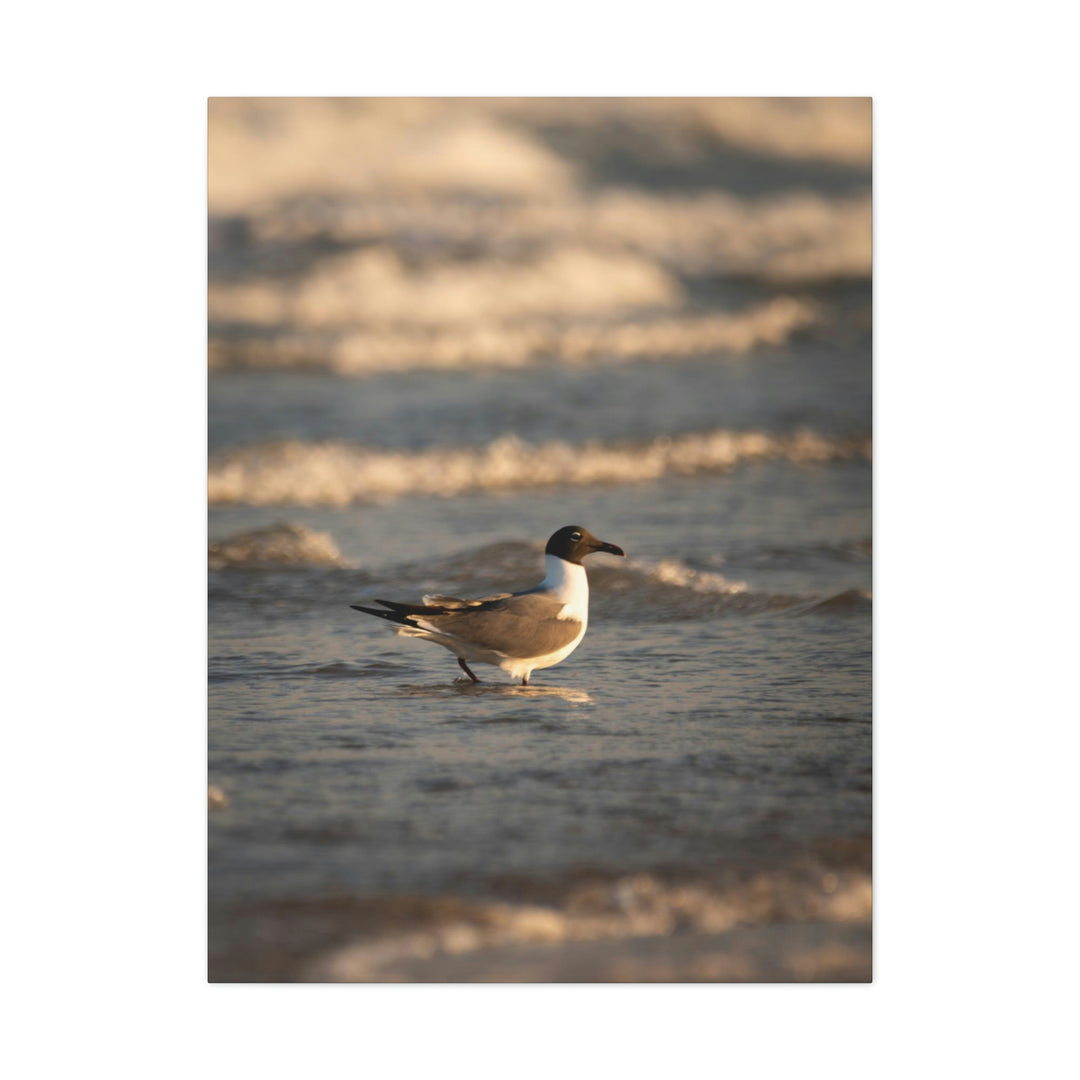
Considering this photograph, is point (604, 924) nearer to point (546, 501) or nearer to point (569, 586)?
point (569, 586)

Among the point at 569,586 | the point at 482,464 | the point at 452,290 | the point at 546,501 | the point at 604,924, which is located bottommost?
the point at 604,924

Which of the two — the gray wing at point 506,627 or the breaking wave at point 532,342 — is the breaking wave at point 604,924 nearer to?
the gray wing at point 506,627

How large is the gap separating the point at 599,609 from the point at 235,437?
119 cm

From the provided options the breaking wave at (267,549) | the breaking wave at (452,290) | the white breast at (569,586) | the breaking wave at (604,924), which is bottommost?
the breaking wave at (604,924)

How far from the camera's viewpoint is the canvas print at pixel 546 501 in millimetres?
3539

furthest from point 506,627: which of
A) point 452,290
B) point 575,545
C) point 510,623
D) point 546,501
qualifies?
point 452,290

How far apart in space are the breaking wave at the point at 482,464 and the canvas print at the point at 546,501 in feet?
0.03

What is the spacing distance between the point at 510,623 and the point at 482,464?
58cm

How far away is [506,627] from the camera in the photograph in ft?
12.5

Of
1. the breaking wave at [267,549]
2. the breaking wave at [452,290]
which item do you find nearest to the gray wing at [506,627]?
the breaking wave at [267,549]

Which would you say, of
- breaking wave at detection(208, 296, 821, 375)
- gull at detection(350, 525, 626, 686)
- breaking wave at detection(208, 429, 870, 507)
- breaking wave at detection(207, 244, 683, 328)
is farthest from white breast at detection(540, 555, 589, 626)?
breaking wave at detection(207, 244, 683, 328)

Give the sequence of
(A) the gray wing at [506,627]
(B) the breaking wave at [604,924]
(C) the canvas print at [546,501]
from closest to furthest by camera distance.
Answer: (B) the breaking wave at [604,924]
(C) the canvas print at [546,501]
(A) the gray wing at [506,627]

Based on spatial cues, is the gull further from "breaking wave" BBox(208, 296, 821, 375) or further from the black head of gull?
"breaking wave" BBox(208, 296, 821, 375)
